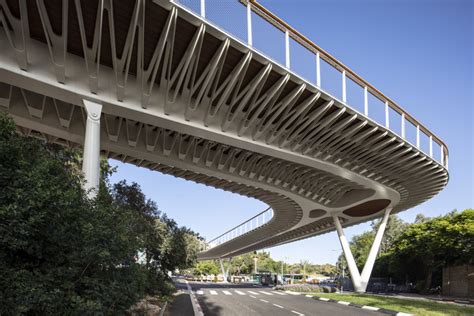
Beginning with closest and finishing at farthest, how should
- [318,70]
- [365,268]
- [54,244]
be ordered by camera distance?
[54,244], [318,70], [365,268]

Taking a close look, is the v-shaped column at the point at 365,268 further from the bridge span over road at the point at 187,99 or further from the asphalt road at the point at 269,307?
the asphalt road at the point at 269,307

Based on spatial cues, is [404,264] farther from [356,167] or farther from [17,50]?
[17,50]

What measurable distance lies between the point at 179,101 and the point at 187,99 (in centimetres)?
58

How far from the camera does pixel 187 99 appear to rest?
1585 centimetres

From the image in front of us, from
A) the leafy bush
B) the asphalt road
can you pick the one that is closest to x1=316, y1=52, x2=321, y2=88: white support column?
the asphalt road

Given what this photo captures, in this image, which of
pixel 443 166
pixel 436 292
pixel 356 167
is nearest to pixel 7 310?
pixel 356 167

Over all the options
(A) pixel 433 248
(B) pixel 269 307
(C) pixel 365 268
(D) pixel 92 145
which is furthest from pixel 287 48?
(A) pixel 433 248

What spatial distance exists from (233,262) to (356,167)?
4414 inches

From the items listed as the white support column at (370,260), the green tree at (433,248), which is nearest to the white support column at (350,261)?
the white support column at (370,260)

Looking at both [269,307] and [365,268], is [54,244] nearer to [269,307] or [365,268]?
[269,307]

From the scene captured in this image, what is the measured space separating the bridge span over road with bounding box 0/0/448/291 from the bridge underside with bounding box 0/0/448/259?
54mm

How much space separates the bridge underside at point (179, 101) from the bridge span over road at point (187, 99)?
0.18 ft

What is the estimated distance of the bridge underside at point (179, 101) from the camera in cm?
1215

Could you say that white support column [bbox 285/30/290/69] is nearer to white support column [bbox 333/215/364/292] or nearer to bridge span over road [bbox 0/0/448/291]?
bridge span over road [bbox 0/0/448/291]
